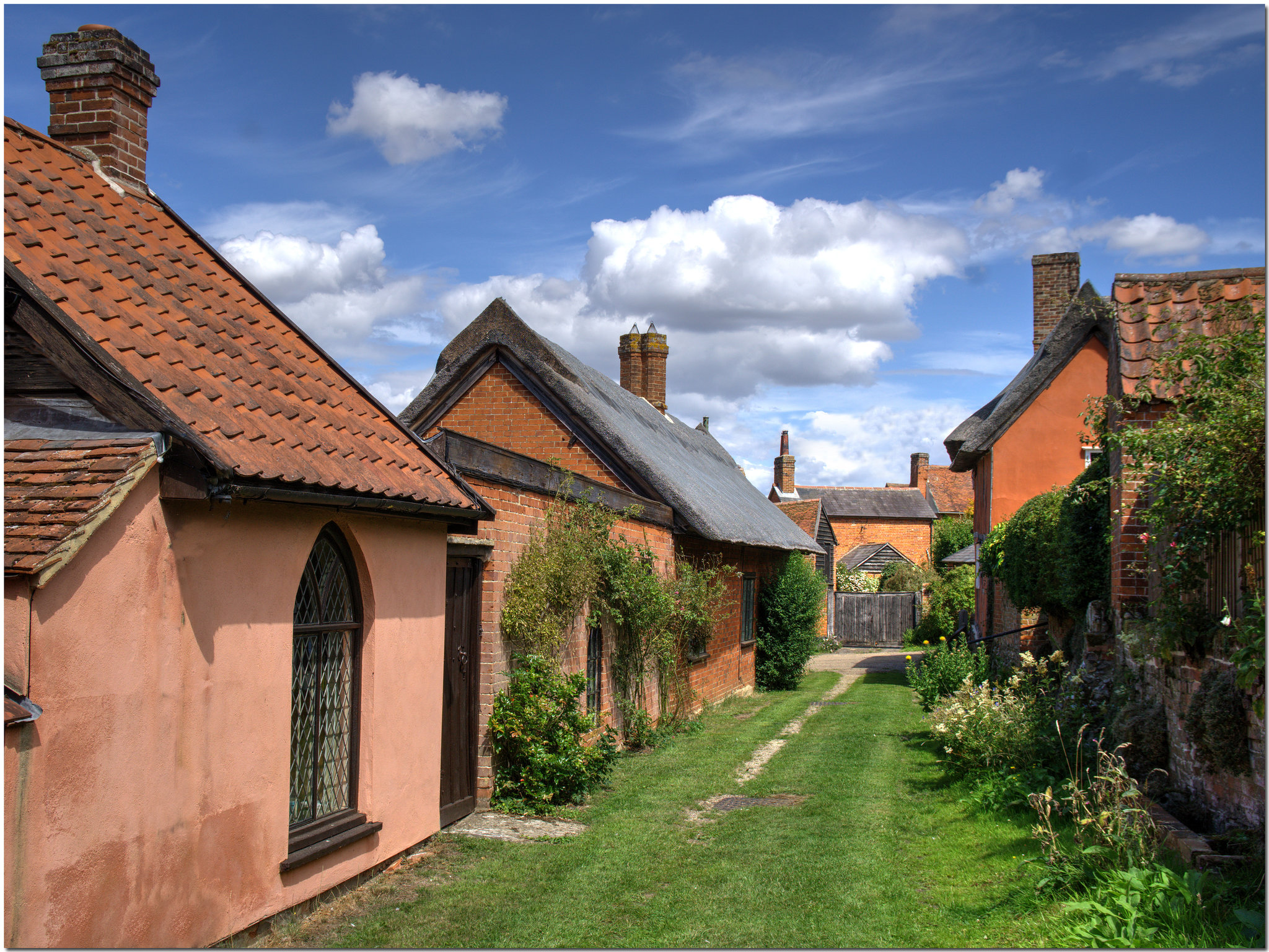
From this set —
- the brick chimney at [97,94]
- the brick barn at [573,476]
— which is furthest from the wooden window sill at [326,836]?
the brick chimney at [97,94]

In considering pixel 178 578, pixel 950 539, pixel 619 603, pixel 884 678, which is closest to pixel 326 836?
pixel 178 578

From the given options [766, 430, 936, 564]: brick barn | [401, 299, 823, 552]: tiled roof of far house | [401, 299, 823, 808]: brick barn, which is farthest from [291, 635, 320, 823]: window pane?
[766, 430, 936, 564]: brick barn

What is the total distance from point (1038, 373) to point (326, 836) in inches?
612

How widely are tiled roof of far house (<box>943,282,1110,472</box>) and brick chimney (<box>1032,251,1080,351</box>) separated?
1.12 meters

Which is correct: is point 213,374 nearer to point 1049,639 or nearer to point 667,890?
point 667,890

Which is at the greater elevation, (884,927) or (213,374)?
(213,374)

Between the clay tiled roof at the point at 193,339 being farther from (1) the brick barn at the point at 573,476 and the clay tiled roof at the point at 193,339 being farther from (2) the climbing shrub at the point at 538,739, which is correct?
(2) the climbing shrub at the point at 538,739

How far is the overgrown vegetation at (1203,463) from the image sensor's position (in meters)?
5.35

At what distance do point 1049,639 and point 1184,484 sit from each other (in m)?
9.30

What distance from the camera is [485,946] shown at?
539cm

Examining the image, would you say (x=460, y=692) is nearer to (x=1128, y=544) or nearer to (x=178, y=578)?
(x=178, y=578)

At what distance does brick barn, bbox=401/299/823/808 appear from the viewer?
8508 millimetres

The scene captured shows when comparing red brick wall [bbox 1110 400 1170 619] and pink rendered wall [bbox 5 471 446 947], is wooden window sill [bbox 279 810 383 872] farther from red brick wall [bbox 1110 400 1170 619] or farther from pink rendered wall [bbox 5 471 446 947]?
red brick wall [bbox 1110 400 1170 619]

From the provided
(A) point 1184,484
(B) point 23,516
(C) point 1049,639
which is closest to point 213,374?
(B) point 23,516
